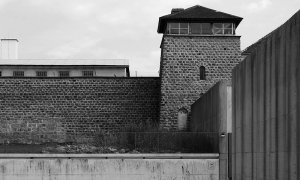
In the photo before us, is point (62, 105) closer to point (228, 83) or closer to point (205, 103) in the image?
point (205, 103)

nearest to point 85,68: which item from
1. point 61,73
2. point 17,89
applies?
point 61,73

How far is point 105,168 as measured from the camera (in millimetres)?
23375

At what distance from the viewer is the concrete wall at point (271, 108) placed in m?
10.3

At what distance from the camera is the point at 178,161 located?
76.7 ft

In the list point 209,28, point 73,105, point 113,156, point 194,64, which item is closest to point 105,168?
point 113,156

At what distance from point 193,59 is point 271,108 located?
25.2 meters

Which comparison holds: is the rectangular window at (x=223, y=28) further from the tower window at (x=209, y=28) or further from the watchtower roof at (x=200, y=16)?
the watchtower roof at (x=200, y=16)

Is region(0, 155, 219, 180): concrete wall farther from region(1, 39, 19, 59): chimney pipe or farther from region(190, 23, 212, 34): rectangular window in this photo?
region(1, 39, 19, 59): chimney pipe

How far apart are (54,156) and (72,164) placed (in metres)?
0.78

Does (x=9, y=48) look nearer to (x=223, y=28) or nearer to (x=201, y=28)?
(x=201, y=28)

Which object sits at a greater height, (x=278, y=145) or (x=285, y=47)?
(x=285, y=47)

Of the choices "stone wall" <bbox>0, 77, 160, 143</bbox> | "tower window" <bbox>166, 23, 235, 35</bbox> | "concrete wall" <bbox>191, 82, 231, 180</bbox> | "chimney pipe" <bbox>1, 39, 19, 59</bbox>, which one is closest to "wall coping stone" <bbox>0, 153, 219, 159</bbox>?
"concrete wall" <bbox>191, 82, 231, 180</bbox>

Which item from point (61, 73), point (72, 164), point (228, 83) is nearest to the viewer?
point (228, 83)

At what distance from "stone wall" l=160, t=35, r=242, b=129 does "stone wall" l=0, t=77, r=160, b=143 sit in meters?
2.05
